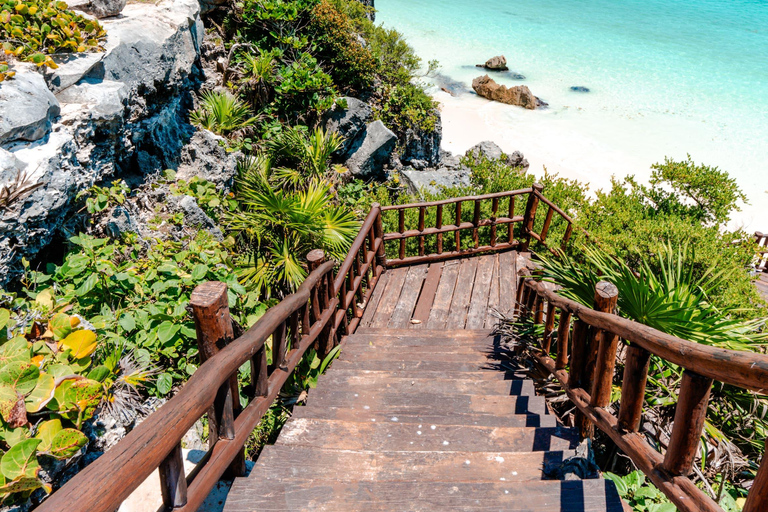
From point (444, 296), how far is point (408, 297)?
0.47 meters

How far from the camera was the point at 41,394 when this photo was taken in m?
2.23

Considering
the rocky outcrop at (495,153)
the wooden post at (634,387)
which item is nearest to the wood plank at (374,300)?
the wooden post at (634,387)

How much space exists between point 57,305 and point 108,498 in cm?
266

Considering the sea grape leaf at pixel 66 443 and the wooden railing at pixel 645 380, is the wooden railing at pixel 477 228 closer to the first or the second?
the wooden railing at pixel 645 380

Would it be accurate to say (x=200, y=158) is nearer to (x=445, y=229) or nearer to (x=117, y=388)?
(x=445, y=229)

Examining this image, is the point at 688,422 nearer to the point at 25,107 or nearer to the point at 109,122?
the point at 25,107

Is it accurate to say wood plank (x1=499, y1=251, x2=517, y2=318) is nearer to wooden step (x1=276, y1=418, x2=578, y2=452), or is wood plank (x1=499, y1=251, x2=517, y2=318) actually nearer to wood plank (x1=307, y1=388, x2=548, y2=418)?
wood plank (x1=307, y1=388, x2=548, y2=418)

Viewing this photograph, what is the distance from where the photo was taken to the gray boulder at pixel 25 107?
12.2 feet

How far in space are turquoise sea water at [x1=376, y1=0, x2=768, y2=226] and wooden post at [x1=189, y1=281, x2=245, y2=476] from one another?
16.0 meters

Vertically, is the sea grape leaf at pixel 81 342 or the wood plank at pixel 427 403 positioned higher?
the sea grape leaf at pixel 81 342

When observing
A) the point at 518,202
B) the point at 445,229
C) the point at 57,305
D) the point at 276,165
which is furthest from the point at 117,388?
the point at 518,202

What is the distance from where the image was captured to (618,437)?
2.39 m

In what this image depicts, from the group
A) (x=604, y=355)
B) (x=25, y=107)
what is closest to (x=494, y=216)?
(x=604, y=355)

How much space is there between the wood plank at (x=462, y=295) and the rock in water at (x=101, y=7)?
567 centimetres
